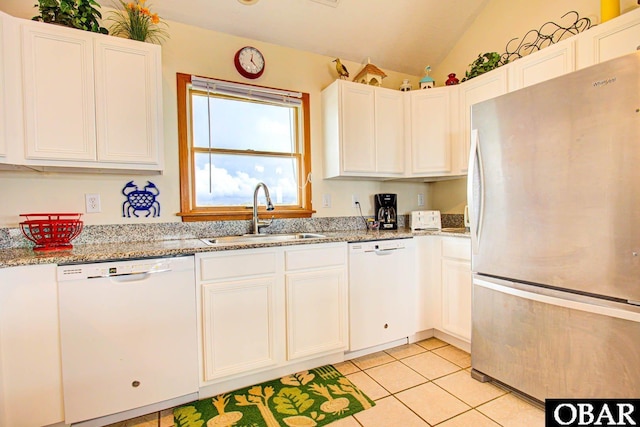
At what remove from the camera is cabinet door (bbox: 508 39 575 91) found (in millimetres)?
1924

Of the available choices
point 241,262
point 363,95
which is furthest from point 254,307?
point 363,95

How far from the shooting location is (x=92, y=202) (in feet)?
6.68

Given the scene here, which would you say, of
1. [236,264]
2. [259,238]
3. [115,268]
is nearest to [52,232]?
[115,268]

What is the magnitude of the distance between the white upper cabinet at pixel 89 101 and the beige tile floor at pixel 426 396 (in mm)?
1494

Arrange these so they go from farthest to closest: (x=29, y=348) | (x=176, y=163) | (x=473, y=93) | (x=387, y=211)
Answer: (x=387, y=211) < (x=473, y=93) < (x=176, y=163) < (x=29, y=348)

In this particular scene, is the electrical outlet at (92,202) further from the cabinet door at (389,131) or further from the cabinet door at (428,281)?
the cabinet door at (428,281)

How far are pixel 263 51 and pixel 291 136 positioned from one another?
2.33ft

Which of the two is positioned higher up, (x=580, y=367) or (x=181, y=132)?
(x=181, y=132)

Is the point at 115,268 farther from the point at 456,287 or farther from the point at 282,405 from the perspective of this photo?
the point at 456,287

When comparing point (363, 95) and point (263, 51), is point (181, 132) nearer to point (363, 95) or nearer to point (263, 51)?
point (263, 51)

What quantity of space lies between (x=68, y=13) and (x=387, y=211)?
2597 millimetres

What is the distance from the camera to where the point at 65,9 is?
175 centimetres

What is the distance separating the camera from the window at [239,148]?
233 cm

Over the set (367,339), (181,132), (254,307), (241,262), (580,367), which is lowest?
(367,339)
